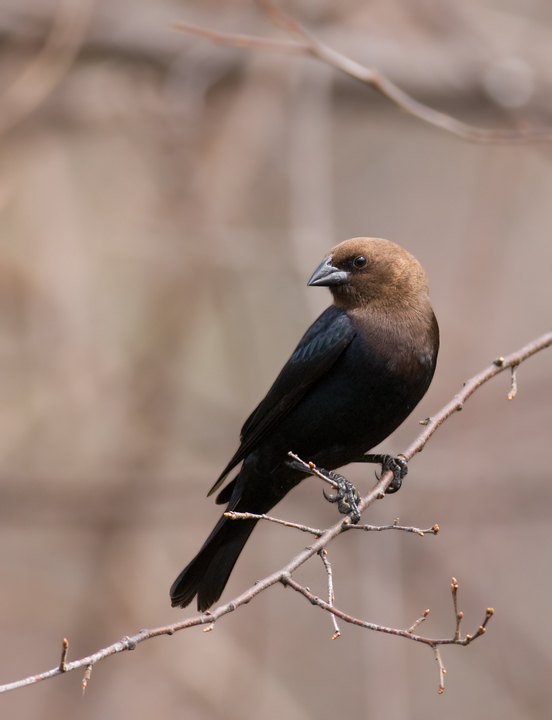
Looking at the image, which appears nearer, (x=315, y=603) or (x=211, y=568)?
(x=315, y=603)

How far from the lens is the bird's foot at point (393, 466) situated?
11.5ft

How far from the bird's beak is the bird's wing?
0.13 meters

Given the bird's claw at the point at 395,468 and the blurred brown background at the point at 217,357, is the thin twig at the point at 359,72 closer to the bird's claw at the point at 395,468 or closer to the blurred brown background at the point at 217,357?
the bird's claw at the point at 395,468

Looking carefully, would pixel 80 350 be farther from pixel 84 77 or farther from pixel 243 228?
pixel 84 77

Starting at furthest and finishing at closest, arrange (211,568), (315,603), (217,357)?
(217,357) < (211,568) < (315,603)

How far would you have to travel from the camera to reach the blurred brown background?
19.7 ft

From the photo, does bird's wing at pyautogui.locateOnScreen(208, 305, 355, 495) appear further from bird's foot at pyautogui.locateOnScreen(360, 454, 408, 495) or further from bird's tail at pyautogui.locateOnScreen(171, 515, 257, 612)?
bird's foot at pyautogui.locateOnScreen(360, 454, 408, 495)

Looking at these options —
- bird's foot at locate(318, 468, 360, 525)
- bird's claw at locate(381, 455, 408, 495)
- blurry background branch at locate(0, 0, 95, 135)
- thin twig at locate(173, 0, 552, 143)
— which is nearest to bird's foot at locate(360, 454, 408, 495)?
bird's claw at locate(381, 455, 408, 495)

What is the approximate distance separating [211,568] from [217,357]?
405cm

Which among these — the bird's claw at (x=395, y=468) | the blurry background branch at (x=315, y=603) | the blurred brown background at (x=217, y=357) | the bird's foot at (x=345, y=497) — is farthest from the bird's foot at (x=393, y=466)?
the blurred brown background at (x=217, y=357)

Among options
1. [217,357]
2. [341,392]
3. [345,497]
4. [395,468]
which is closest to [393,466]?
[395,468]

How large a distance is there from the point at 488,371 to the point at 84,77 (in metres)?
5.09

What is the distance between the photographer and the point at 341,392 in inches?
133

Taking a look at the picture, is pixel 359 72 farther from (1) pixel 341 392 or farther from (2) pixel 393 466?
(2) pixel 393 466
